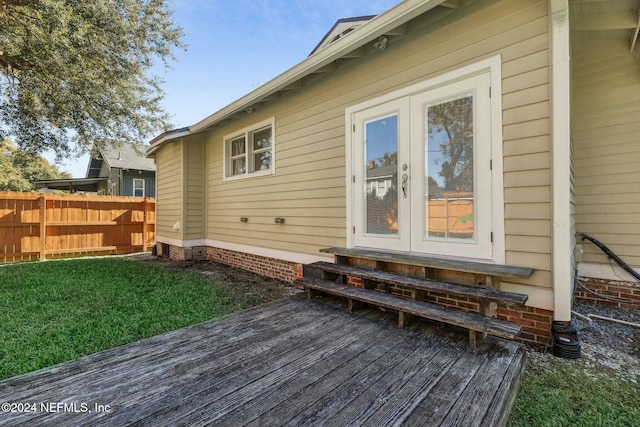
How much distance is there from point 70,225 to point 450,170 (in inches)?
388

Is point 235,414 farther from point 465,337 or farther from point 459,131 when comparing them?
point 459,131

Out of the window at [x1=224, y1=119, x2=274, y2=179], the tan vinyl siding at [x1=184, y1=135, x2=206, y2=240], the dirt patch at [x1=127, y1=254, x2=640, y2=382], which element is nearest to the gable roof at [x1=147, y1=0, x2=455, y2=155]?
the window at [x1=224, y1=119, x2=274, y2=179]

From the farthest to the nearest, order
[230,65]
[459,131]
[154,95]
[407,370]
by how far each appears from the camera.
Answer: [230,65], [154,95], [459,131], [407,370]

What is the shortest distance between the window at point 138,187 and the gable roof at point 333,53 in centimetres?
1065

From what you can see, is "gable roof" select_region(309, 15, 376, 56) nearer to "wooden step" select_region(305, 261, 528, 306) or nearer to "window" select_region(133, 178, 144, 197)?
"wooden step" select_region(305, 261, 528, 306)

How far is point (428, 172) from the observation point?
3.07 meters

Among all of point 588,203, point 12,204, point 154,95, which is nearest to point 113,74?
point 154,95

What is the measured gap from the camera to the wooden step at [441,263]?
234cm

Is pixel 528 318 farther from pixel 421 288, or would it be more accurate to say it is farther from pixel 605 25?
pixel 605 25

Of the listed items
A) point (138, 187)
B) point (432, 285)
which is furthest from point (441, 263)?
point (138, 187)

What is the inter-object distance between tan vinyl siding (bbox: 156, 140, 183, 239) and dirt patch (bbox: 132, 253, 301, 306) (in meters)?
1.14

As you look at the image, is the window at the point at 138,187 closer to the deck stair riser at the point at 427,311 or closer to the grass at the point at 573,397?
the deck stair riser at the point at 427,311

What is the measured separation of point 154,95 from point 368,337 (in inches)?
361

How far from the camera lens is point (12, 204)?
281 inches
